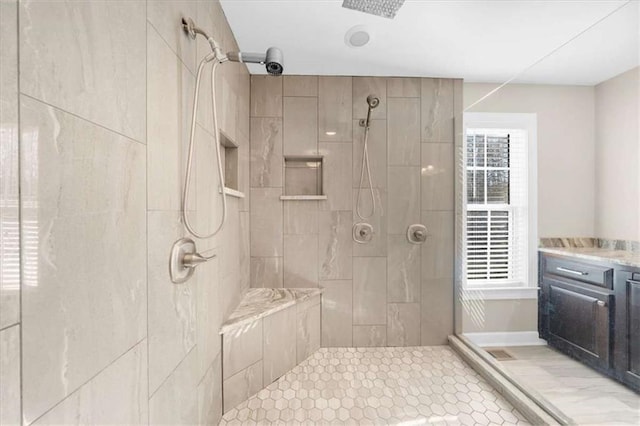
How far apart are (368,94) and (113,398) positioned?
225 cm

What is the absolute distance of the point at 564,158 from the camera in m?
1.51

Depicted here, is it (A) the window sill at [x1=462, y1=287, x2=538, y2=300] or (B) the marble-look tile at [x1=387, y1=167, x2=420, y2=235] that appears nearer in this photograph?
(A) the window sill at [x1=462, y1=287, x2=538, y2=300]

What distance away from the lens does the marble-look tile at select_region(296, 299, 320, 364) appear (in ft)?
5.78

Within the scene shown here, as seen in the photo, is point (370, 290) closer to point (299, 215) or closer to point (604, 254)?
point (299, 215)

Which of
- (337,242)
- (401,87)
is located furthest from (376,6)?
(337,242)

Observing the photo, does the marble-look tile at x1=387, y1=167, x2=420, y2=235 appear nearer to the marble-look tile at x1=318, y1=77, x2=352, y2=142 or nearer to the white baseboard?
the marble-look tile at x1=318, y1=77, x2=352, y2=142

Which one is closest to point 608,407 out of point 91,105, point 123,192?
point 123,192

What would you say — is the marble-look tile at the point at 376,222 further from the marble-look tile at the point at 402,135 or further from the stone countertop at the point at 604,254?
the stone countertop at the point at 604,254

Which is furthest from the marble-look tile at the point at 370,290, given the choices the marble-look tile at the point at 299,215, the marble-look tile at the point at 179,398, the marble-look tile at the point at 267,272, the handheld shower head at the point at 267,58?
the handheld shower head at the point at 267,58

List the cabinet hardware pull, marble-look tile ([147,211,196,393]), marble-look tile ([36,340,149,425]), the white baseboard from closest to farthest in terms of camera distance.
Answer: marble-look tile ([36,340,149,425]) < marble-look tile ([147,211,196,393]) < the cabinet hardware pull < the white baseboard

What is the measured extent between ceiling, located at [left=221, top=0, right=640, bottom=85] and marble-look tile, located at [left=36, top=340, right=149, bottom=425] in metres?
1.75

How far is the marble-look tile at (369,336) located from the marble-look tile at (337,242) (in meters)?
0.45

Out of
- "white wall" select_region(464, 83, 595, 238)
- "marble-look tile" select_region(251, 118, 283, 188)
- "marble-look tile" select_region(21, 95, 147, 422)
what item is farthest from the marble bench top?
"white wall" select_region(464, 83, 595, 238)

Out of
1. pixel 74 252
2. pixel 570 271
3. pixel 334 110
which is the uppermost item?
pixel 334 110
